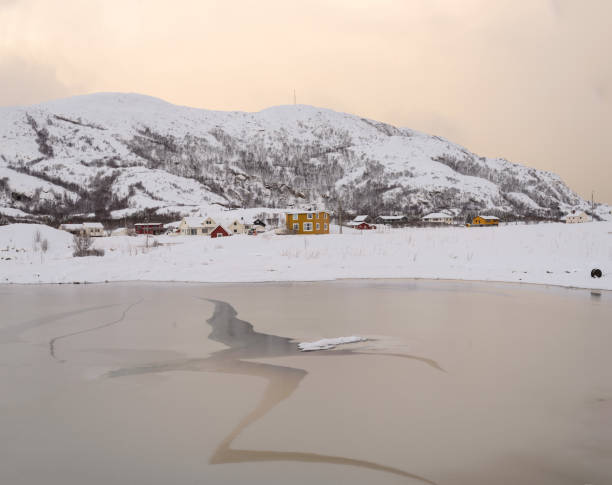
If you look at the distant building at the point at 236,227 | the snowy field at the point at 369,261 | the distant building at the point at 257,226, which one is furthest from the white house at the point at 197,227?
the snowy field at the point at 369,261

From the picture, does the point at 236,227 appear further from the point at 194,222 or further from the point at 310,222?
the point at 310,222

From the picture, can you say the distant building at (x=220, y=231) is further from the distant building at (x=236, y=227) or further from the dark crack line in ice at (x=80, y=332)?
the dark crack line in ice at (x=80, y=332)

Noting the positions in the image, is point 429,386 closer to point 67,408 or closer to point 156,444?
point 156,444

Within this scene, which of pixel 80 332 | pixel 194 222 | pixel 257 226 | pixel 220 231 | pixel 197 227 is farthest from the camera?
pixel 257 226

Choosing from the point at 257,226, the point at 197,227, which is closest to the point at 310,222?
the point at 197,227

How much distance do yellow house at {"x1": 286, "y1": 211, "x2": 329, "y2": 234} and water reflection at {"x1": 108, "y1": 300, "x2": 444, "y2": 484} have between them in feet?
171

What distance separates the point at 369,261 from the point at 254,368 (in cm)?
1565

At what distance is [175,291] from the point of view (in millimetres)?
14805

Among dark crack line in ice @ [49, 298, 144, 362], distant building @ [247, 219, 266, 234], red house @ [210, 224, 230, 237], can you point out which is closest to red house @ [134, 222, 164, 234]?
distant building @ [247, 219, 266, 234]

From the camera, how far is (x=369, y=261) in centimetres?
2142

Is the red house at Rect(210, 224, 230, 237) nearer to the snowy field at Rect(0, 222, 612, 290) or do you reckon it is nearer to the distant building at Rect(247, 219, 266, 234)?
the distant building at Rect(247, 219, 266, 234)

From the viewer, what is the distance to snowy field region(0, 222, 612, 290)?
1795cm

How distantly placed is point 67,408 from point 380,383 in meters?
3.53

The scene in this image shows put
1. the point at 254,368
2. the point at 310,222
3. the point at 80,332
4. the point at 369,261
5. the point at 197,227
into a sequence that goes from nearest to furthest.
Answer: the point at 254,368, the point at 80,332, the point at 369,261, the point at 310,222, the point at 197,227
